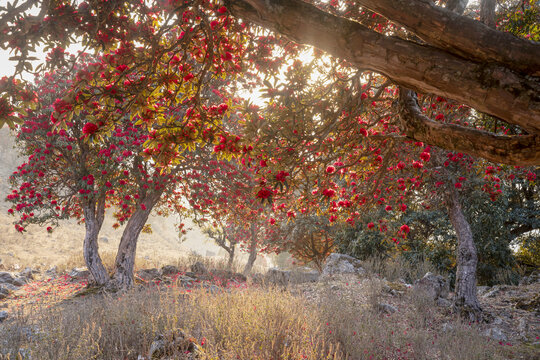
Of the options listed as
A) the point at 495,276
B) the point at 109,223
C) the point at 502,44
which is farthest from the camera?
the point at 109,223

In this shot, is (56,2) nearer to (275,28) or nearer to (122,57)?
(122,57)

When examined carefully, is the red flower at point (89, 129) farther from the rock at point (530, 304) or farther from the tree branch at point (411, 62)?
the rock at point (530, 304)

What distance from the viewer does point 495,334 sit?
4.85m

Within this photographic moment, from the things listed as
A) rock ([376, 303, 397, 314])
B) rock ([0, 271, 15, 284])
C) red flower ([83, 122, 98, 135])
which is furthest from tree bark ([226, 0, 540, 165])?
rock ([0, 271, 15, 284])

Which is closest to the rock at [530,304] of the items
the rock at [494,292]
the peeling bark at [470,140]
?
the rock at [494,292]

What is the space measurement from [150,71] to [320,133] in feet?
6.10

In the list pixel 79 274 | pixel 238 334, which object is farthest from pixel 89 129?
pixel 79 274

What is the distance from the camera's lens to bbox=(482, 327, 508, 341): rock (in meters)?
4.73

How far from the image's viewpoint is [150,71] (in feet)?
7.88

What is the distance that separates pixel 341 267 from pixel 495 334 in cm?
490

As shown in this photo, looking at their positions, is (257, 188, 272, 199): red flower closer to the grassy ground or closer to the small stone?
the grassy ground

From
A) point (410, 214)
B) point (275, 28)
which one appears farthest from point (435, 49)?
point (410, 214)

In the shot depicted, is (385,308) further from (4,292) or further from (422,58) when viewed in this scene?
(4,292)

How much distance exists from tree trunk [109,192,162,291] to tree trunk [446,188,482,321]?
7.89m
